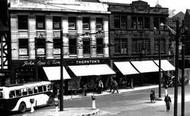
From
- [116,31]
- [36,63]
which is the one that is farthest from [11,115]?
[116,31]

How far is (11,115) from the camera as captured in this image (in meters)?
25.4

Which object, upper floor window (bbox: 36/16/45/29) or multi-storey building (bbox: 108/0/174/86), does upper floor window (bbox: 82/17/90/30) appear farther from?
upper floor window (bbox: 36/16/45/29)

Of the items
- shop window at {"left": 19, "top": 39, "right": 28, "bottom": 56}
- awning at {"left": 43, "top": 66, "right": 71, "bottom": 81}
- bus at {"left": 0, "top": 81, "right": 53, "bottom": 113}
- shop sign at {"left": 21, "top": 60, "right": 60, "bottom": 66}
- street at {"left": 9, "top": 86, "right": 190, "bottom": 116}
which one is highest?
shop window at {"left": 19, "top": 39, "right": 28, "bottom": 56}

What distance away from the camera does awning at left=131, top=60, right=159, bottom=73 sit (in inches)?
1721

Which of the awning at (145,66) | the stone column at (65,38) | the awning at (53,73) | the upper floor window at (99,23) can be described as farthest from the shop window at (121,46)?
the awning at (53,73)

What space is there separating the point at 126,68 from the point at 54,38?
415 inches

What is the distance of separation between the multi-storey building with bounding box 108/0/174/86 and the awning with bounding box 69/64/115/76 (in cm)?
194

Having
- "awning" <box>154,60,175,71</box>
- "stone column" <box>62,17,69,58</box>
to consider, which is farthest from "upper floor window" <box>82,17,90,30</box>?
"awning" <box>154,60,175,71</box>

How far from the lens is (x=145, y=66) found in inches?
1764

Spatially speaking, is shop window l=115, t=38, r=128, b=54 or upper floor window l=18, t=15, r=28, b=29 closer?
upper floor window l=18, t=15, r=28, b=29

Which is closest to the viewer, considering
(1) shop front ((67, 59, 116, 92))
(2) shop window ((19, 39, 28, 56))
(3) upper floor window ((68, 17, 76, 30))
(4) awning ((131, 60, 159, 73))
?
(2) shop window ((19, 39, 28, 56))

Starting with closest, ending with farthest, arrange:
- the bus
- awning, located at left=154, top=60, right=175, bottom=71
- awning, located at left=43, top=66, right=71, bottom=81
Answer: the bus < awning, located at left=43, top=66, right=71, bottom=81 < awning, located at left=154, top=60, right=175, bottom=71

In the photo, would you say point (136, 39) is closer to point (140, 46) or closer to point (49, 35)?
point (140, 46)

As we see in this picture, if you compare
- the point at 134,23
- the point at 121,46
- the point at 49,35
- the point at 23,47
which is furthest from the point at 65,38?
the point at 134,23
